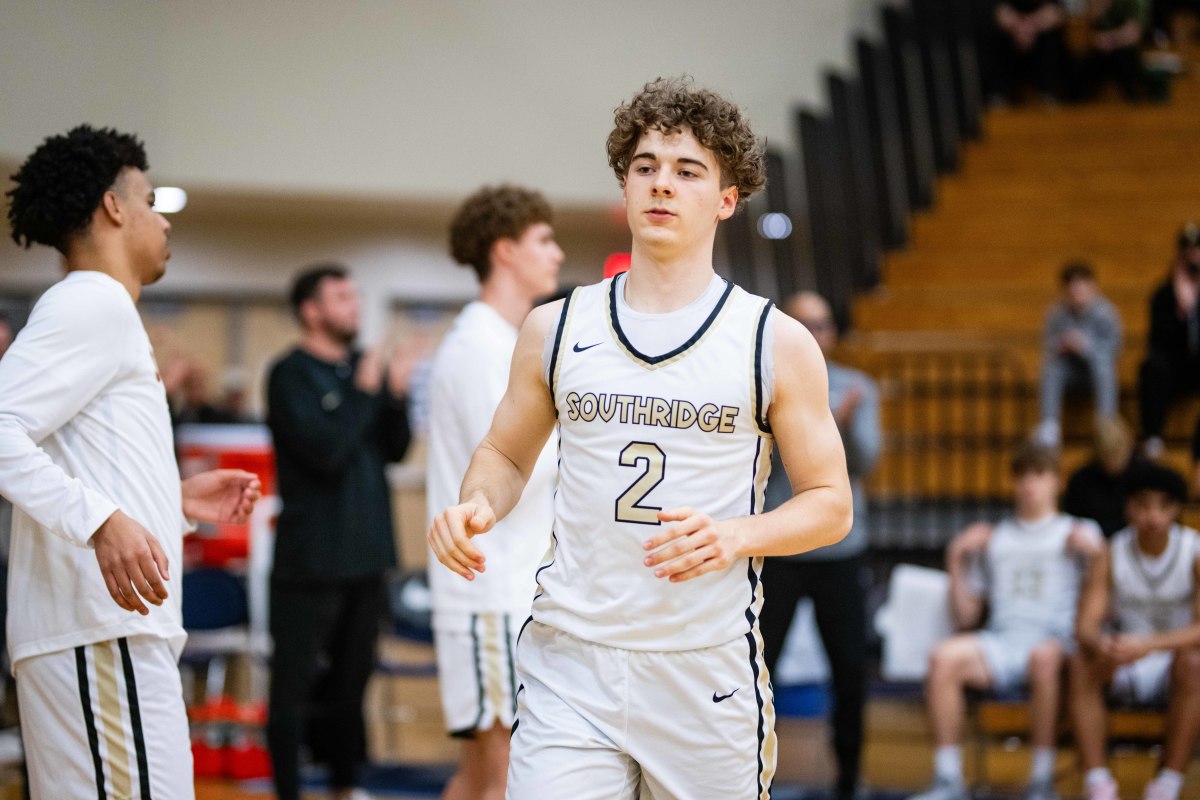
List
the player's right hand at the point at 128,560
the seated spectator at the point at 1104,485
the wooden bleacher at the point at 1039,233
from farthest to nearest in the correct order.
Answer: the wooden bleacher at the point at 1039,233, the seated spectator at the point at 1104,485, the player's right hand at the point at 128,560

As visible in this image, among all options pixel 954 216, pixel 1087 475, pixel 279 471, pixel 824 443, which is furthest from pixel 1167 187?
pixel 824 443

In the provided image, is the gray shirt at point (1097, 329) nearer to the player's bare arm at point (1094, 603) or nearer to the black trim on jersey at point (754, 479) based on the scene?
the player's bare arm at point (1094, 603)

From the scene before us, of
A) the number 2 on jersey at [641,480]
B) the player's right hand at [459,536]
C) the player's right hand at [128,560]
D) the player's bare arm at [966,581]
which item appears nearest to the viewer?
the player's right hand at [459,536]

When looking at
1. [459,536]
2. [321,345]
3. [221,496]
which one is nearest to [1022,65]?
[321,345]

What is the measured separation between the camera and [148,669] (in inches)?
106

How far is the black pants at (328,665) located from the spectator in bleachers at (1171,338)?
17.0 ft

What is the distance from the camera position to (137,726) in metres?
2.64

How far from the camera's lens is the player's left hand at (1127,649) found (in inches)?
202

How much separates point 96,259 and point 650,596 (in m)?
1.42

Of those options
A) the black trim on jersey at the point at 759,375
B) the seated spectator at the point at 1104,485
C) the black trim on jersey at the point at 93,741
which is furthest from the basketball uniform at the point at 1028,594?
the black trim on jersey at the point at 93,741

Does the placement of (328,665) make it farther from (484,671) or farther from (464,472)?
(464,472)

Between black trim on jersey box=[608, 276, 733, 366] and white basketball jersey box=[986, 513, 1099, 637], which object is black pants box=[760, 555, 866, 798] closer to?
white basketball jersey box=[986, 513, 1099, 637]

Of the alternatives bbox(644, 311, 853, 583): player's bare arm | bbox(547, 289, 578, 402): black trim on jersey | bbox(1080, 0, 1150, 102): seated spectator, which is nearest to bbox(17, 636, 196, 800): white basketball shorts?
bbox(547, 289, 578, 402): black trim on jersey

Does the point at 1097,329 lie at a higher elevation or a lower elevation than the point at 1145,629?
higher
